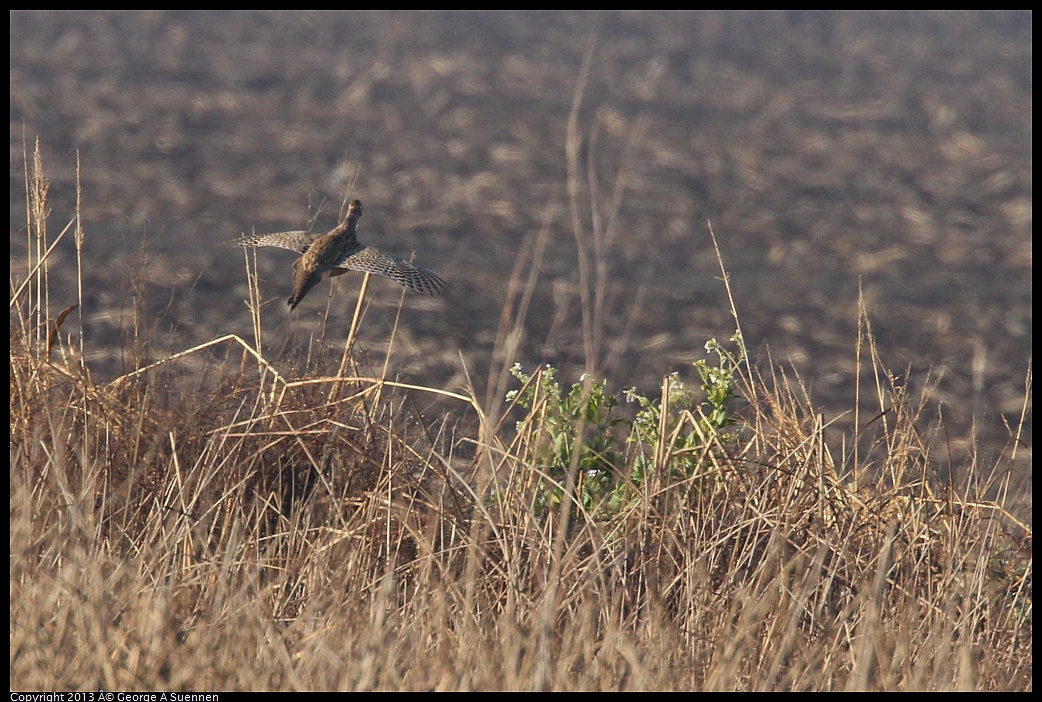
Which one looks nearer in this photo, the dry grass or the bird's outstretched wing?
the dry grass

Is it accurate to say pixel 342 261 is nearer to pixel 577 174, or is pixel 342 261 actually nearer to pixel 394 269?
pixel 394 269

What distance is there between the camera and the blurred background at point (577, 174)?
7.57 metres

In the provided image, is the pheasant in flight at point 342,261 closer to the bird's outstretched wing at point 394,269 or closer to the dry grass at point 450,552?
the bird's outstretched wing at point 394,269

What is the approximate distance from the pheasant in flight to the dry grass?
0.95 feet

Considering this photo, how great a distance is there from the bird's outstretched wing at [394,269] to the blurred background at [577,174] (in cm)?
A: 96

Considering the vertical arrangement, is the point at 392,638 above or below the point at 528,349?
above

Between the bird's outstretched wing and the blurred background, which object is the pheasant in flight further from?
the blurred background

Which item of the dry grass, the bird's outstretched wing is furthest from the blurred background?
the bird's outstretched wing

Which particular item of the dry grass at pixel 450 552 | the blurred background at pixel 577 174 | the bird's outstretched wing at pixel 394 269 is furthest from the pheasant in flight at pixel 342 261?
the blurred background at pixel 577 174

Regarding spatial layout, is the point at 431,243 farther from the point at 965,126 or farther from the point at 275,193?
the point at 965,126

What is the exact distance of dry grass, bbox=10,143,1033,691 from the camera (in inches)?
98.3
